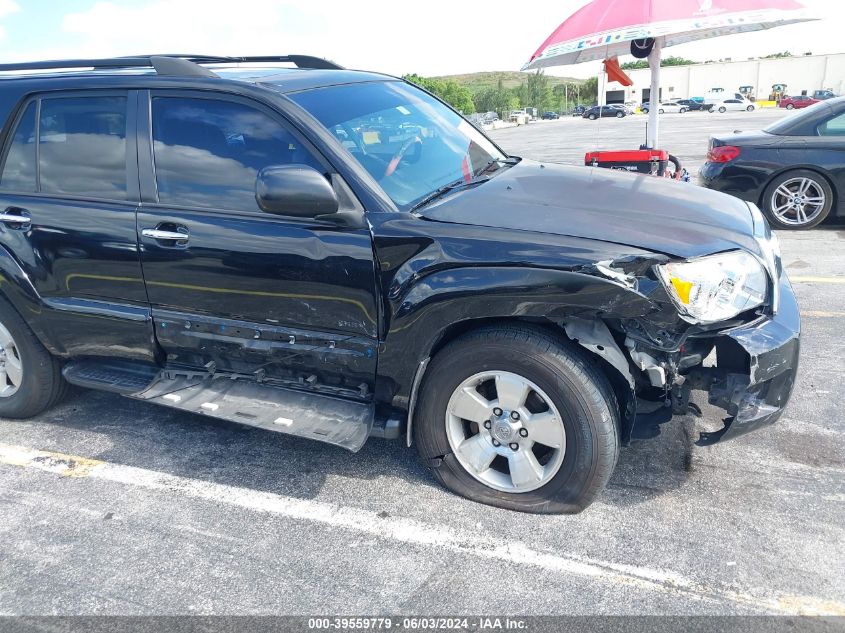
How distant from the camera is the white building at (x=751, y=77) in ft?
274

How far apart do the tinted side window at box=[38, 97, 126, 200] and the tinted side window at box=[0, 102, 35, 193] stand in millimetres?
66

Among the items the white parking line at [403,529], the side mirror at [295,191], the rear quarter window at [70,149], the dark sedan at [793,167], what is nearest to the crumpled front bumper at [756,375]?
the white parking line at [403,529]

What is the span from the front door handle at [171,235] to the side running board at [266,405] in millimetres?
722

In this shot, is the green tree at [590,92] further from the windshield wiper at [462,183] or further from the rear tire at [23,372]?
the rear tire at [23,372]

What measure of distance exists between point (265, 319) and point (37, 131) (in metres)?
1.70

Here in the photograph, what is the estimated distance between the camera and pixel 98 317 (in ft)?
11.4

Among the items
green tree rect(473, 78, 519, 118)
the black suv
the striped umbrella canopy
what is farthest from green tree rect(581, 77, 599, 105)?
the black suv

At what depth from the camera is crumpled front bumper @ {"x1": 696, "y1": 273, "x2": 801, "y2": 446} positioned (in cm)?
255

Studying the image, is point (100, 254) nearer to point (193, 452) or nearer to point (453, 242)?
point (193, 452)

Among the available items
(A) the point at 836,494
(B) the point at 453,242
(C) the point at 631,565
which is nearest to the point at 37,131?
(B) the point at 453,242

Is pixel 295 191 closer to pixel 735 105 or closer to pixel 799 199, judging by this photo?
pixel 799 199

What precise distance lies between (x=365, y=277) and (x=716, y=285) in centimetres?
144

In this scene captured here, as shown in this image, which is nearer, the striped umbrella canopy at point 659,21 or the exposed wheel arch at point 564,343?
the exposed wheel arch at point 564,343

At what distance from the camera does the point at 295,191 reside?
2725 mm
